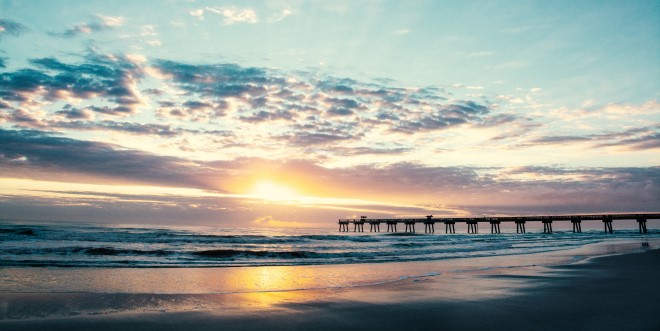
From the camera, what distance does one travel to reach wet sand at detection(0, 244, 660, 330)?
6.36 m

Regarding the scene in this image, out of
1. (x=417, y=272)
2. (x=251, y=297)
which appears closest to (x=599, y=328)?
(x=251, y=297)

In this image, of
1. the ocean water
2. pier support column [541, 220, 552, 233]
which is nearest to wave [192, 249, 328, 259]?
the ocean water

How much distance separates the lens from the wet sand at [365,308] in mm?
6359

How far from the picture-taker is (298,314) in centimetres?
714

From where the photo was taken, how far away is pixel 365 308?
775 centimetres

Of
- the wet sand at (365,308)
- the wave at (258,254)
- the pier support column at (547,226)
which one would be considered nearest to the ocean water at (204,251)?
the wave at (258,254)

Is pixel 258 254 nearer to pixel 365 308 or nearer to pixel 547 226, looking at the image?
pixel 365 308

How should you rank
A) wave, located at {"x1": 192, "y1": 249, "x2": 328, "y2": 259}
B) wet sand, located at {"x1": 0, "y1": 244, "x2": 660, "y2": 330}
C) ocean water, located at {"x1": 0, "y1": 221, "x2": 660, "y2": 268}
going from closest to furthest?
wet sand, located at {"x1": 0, "y1": 244, "x2": 660, "y2": 330} → ocean water, located at {"x1": 0, "y1": 221, "x2": 660, "y2": 268} → wave, located at {"x1": 192, "y1": 249, "x2": 328, "y2": 259}

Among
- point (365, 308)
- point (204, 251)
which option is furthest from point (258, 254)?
point (365, 308)

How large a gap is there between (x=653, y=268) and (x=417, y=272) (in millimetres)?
8636

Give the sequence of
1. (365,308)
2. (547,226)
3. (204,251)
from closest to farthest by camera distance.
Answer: (365,308) → (204,251) → (547,226)

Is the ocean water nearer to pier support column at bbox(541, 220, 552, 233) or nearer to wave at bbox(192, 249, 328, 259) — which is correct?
wave at bbox(192, 249, 328, 259)

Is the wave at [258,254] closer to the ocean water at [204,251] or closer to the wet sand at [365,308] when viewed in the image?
the ocean water at [204,251]

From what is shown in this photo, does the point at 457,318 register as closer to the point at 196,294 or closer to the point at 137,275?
the point at 196,294
